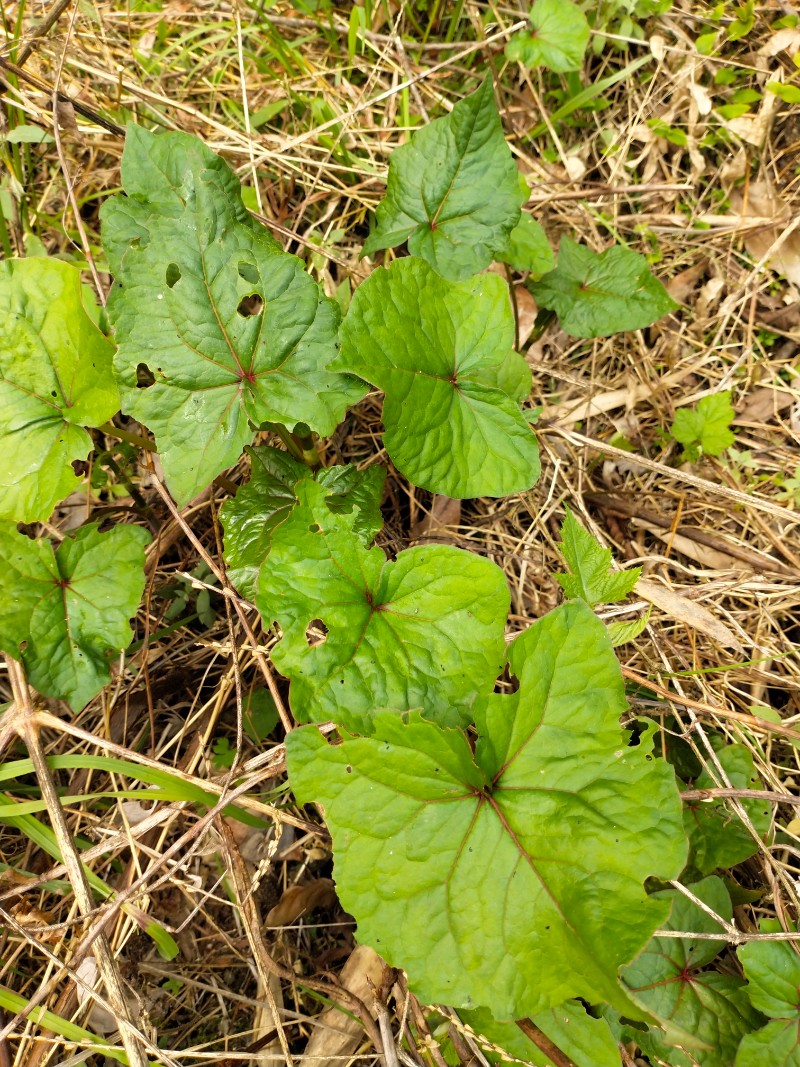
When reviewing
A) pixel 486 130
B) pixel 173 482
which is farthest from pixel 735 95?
pixel 173 482

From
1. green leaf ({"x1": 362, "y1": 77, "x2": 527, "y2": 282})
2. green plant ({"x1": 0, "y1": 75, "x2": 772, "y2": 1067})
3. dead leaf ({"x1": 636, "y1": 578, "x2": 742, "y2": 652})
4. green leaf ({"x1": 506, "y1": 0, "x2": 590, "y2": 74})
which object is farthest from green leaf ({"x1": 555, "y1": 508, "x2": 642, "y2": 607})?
green leaf ({"x1": 506, "y1": 0, "x2": 590, "y2": 74})

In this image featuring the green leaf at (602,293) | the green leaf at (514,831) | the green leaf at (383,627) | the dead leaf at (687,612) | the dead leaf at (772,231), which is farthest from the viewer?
the dead leaf at (772,231)

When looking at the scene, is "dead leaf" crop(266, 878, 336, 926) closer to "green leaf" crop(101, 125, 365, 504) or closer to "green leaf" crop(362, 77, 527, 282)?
"green leaf" crop(101, 125, 365, 504)

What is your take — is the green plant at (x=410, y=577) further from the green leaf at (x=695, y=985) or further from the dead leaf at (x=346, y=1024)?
the dead leaf at (x=346, y=1024)

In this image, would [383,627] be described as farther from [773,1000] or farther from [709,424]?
[709,424]

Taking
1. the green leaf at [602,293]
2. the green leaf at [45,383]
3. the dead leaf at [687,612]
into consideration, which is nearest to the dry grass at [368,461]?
the dead leaf at [687,612]

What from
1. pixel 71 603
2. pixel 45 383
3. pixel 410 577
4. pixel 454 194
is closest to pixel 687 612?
pixel 410 577
